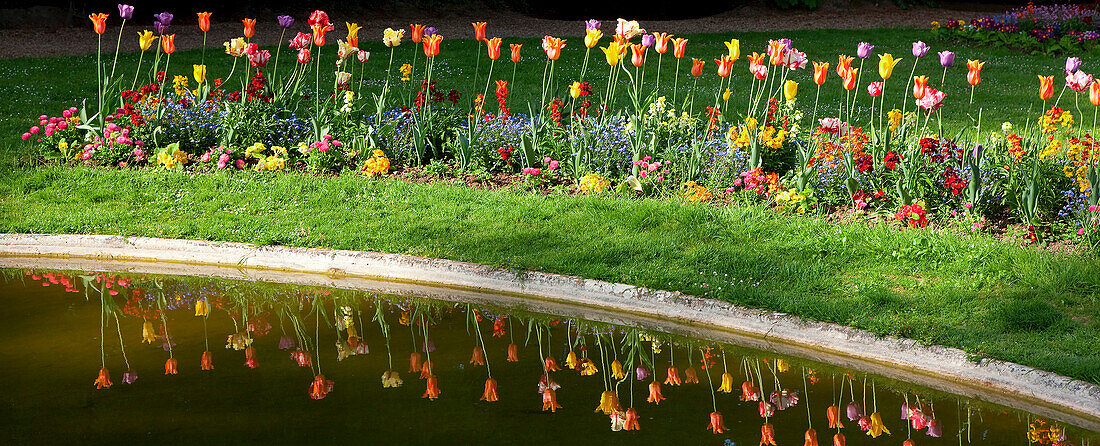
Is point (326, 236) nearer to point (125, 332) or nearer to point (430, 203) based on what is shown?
point (430, 203)

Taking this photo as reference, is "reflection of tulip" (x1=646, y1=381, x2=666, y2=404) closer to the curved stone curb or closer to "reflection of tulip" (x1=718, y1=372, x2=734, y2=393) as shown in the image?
"reflection of tulip" (x1=718, y1=372, x2=734, y2=393)

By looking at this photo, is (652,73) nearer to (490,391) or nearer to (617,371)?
(617,371)

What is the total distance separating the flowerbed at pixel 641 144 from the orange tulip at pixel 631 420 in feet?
8.04

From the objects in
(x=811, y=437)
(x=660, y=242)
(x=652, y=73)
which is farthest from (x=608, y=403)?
(x=652, y=73)

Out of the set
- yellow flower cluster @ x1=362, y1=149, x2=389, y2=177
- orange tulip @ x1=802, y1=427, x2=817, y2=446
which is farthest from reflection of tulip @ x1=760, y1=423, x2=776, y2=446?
yellow flower cluster @ x1=362, y1=149, x2=389, y2=177

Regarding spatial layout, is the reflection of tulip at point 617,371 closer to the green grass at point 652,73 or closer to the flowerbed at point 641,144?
the flowerbed at point 641,144

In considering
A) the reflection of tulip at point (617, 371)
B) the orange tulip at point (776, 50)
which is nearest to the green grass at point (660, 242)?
the reflection of tulip at point (617, 371)

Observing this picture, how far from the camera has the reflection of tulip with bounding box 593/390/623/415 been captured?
3.94 m

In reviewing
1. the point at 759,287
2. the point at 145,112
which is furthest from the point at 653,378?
the point at 145,112

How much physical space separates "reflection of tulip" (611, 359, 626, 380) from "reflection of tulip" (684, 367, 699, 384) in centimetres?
26

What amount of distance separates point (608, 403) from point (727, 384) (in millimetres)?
525

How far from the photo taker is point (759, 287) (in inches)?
193

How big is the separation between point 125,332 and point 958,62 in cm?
1155

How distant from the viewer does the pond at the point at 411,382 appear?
371 cm
